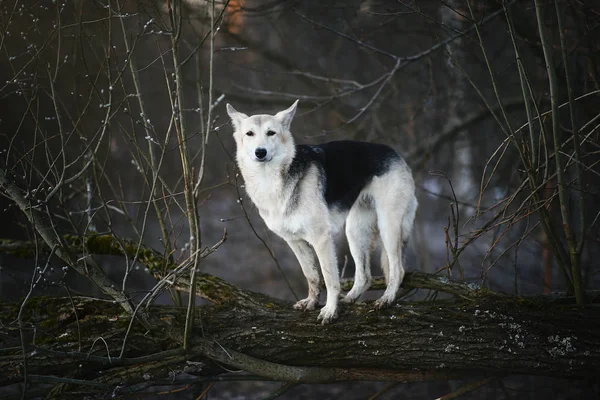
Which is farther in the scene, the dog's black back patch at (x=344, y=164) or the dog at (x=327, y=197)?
the dog's black back patch at (x=344, y=164)

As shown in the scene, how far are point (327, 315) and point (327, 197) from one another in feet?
2.98

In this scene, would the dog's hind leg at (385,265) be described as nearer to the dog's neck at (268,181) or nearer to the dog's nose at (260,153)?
the dog's neck at (268,181)

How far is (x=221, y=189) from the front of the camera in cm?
1141

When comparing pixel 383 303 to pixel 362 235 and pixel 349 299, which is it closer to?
pixel 349 299

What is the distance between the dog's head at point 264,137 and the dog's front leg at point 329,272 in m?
0.68

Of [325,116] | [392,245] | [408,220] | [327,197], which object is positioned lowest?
[392,245]

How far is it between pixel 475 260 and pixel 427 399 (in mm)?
3731

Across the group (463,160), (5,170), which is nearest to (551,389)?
(5,170)

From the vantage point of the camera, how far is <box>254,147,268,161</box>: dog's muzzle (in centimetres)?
425

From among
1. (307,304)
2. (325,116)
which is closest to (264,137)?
(307,304)

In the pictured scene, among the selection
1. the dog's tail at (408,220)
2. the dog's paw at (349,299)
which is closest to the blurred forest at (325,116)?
the dog's tail at (408,220)

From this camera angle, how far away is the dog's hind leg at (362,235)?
4.95 meters

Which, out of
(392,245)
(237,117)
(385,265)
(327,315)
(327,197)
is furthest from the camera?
(385,265)

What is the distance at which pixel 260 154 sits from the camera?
4.27 meters
